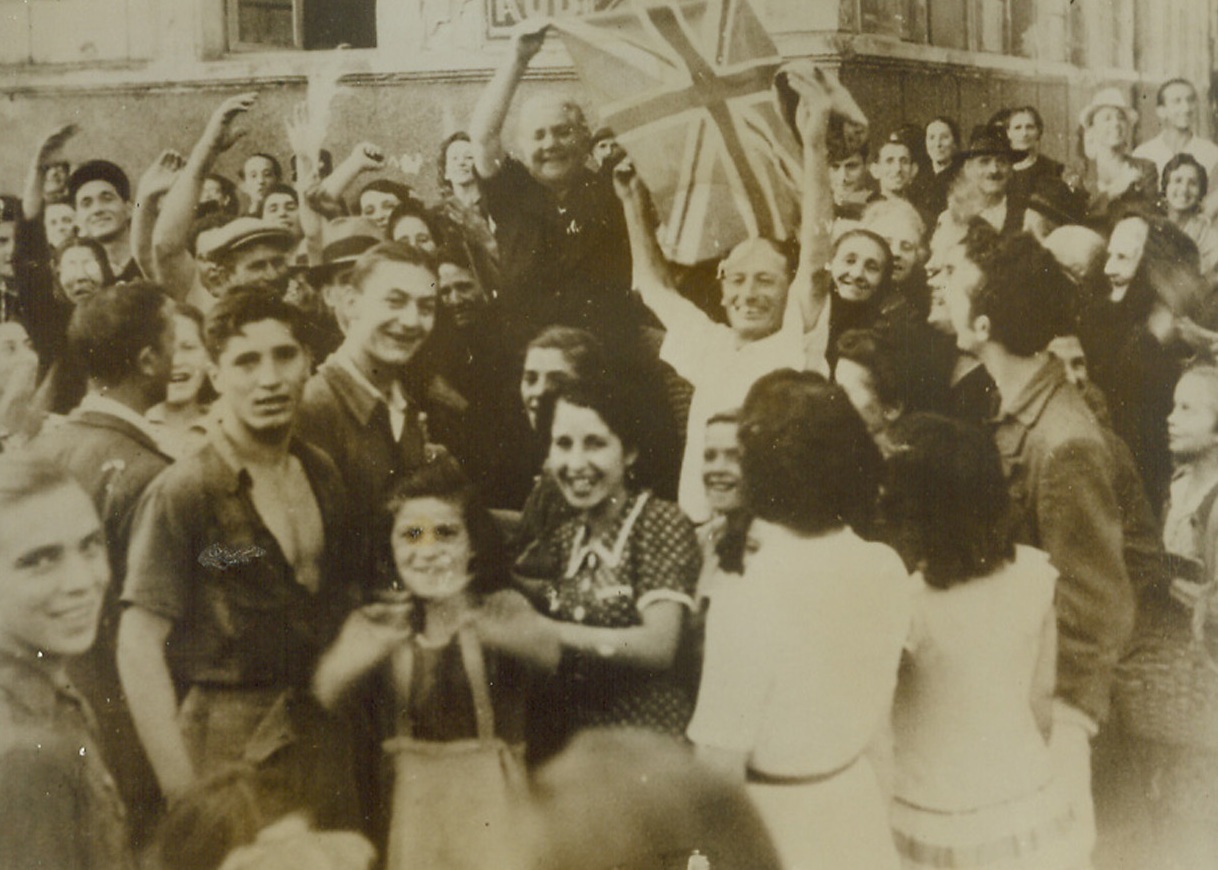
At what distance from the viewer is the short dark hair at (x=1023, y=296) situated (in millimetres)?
4250

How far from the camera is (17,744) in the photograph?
408cm

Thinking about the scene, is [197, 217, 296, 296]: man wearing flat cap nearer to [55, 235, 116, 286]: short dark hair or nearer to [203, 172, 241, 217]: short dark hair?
[203, 172, 241, 217]: short dark hair

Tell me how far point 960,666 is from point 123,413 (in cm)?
270

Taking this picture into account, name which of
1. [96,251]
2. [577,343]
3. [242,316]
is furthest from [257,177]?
[577,343]

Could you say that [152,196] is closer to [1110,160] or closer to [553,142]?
[553,142]

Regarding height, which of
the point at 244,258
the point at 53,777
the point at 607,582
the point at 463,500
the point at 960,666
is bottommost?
the point at 53,777

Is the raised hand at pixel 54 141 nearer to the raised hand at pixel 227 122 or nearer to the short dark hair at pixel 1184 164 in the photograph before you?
the raised hand at pixel 227 122

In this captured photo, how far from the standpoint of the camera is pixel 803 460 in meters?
4.09

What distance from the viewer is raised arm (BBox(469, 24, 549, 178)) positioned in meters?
4.11

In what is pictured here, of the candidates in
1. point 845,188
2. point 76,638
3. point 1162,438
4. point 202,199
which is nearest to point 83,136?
point 202,199

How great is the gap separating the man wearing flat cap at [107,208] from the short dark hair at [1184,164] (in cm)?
329

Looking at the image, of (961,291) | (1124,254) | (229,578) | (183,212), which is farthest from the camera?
(1124,254)

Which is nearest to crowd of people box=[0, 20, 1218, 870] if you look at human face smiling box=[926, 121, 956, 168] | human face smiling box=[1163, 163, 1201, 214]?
human face smiling box=[926, 121, 956, 168]

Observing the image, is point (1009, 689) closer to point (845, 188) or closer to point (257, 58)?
point (845, 188)
